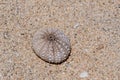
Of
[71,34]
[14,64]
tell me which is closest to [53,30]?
[71,34]

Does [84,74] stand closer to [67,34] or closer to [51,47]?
[51,47]

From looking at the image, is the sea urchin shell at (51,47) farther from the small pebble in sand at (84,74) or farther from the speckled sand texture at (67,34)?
the small pebble in sand at (84,74)

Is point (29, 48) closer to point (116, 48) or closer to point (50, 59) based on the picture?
point (50, 59)

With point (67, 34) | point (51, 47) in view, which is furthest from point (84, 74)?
point (67, 34)

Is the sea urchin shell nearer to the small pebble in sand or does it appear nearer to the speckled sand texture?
the speckled sand texture

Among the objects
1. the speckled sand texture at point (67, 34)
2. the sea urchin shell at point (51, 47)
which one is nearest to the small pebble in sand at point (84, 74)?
the speckled sand texture at point (67, 34)

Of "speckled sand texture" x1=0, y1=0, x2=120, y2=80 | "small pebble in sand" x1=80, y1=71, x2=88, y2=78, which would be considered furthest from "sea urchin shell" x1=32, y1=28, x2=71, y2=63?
"small pebble in sand" x1=80, y1=71, x2=88, y2=78
